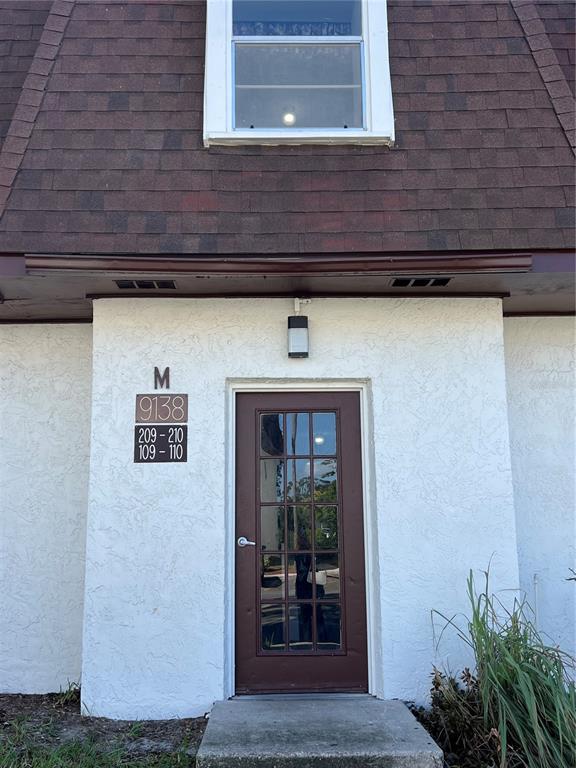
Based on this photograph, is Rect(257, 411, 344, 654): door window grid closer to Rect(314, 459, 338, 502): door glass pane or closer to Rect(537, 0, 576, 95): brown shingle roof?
Rect(314, 459, 338, 502): door glass pane

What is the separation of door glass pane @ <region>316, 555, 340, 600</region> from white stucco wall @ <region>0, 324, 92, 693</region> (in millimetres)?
1868

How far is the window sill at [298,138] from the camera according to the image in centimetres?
484

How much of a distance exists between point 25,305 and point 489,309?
3605 mm

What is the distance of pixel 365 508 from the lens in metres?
4.86

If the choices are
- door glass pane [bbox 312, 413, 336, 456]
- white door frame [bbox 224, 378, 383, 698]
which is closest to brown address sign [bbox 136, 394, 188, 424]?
white door frame [bbox 224, 378, 383, 698]

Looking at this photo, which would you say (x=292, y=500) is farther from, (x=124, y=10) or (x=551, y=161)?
(x=124, y=10)

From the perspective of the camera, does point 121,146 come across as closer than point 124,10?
Yes

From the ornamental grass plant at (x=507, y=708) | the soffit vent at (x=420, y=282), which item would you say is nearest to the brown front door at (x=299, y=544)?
the ornamental grass plant at (x=507, y=708)

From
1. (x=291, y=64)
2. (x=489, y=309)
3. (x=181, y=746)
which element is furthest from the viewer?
(x=291, y=64)

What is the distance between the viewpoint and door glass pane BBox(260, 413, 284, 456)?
16.1 ft

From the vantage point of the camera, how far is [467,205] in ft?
15.3

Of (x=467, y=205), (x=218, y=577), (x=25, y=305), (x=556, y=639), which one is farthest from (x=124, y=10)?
(x=556, y=639)

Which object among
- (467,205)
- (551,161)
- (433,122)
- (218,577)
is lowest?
(218,577)

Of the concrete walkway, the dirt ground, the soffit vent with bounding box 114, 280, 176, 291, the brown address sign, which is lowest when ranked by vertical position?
the dirt ground
